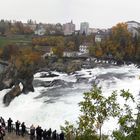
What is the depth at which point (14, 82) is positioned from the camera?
52.3 m

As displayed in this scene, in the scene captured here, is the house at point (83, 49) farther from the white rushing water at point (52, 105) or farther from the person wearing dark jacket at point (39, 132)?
the person wearing dark jacket at point (39, 132)

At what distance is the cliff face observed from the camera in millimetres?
45431

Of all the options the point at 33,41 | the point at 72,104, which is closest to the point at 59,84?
the point at 72,104

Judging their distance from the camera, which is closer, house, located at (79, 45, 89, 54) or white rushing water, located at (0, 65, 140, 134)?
white rushing water, located at (0, 65, 140, 134)

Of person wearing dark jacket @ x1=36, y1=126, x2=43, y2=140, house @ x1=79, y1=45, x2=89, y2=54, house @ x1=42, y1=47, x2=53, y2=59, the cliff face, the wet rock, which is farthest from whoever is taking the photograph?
house @ x1=79, y1=45, x2=89, y2=54

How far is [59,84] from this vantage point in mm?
54688

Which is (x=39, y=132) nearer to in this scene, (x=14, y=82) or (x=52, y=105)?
(x=52, y=105)

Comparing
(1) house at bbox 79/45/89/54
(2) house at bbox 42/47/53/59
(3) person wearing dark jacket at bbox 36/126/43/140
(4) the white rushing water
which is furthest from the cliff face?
(1) house at bbox 79/45/89/54

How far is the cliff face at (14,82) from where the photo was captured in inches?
1789

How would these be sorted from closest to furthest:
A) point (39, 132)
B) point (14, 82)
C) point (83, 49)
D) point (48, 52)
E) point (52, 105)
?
point (39, 132)
point (52, 105)
point (14, 82)
point (48, 52)
point (83, 49)

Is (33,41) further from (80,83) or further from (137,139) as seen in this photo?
(137,139)

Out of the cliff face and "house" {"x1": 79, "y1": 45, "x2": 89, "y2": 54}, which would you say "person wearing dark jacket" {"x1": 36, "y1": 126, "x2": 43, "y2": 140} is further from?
"house" {"x1": 79, "y1": 45, "x2": 89, "y2": 54}

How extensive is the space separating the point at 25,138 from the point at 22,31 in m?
141

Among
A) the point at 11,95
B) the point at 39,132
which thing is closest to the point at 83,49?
the point at 11,95
